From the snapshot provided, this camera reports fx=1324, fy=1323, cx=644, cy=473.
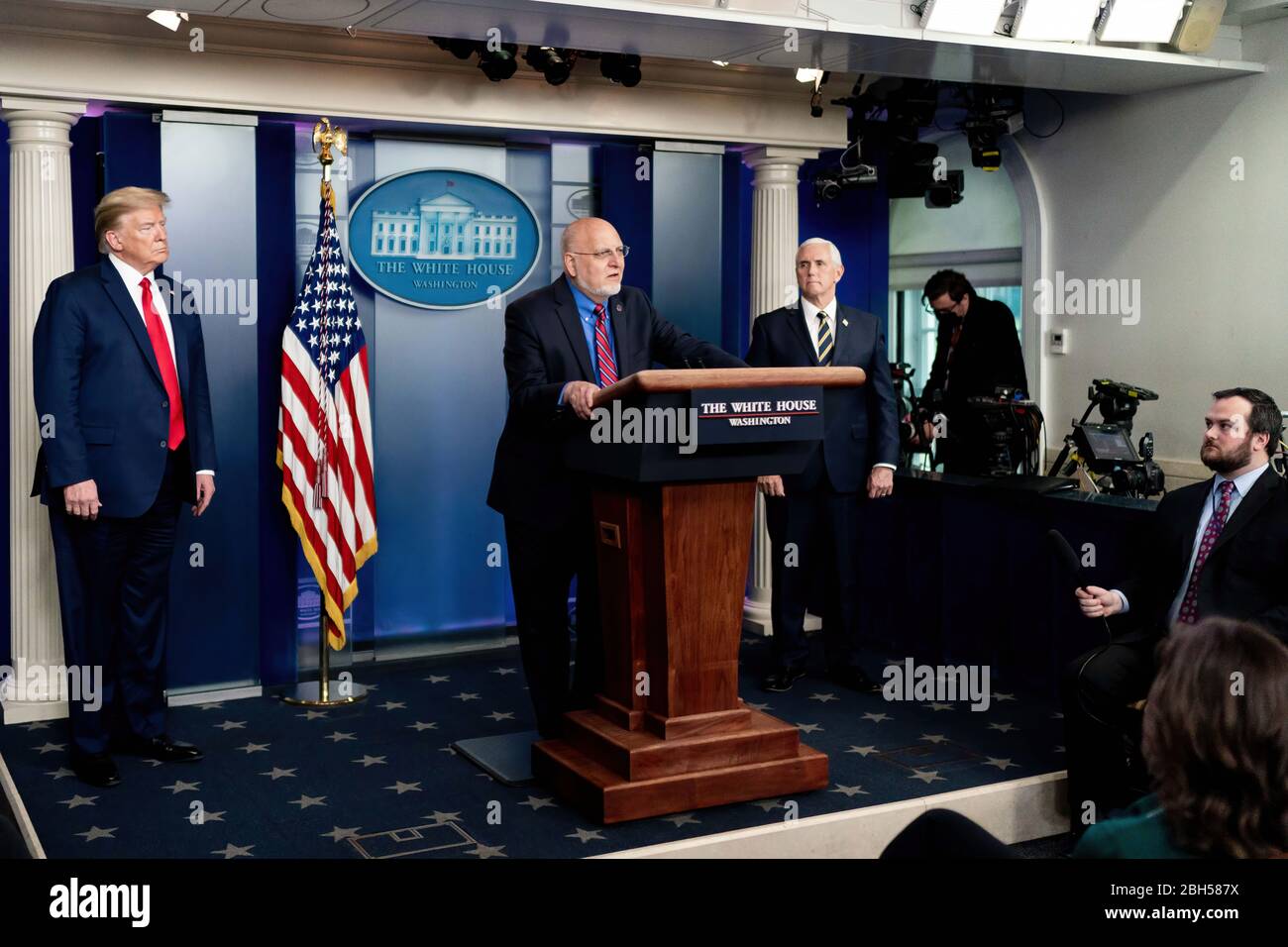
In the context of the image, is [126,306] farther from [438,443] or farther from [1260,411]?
[1260,411]

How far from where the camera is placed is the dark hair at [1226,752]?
160cm

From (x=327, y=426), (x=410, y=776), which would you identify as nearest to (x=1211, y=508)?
(x=410, y=776)

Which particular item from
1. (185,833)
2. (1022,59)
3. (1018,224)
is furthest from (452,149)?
(1018,224)

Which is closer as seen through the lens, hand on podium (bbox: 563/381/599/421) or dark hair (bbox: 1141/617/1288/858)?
dark hair (bbox: 1141/617/1288/858)

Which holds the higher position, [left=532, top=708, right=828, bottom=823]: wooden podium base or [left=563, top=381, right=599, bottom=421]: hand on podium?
[left=563, top=381, right=599, bottom=421]: hand on podium

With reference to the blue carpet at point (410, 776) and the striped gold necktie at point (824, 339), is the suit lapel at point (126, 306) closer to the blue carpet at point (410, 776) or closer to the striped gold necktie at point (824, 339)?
the blue carpet at point (410, 776)

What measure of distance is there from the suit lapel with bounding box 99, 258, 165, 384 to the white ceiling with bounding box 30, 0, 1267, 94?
96 cm

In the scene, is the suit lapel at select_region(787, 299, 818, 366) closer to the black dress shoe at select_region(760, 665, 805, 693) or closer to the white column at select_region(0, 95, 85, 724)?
the black dress shoe at select_region(760, 665, 805, 693)

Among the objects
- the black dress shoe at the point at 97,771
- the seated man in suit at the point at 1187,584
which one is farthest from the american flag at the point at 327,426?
the seated man in suit at the point at 1187,584

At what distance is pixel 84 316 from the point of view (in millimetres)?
4445

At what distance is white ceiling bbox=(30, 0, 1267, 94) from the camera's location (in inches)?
189

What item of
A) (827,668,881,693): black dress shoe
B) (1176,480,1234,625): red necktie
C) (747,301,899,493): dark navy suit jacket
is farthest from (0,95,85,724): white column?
(1176,480,1234,625): red necktie

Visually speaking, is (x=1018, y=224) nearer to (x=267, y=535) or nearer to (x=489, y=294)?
(x=489, y=294)

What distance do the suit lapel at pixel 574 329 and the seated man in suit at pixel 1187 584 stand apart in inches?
66.3
